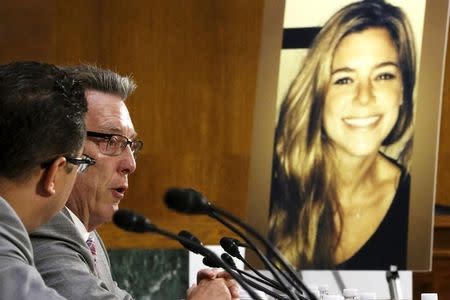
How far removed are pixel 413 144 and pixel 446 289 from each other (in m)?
1.44

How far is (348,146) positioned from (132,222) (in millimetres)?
2421

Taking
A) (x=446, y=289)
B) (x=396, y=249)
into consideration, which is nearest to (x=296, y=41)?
(x=396, y=249)

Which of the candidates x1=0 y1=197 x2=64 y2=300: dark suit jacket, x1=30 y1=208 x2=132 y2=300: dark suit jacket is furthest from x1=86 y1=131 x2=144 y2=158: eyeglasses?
x1=0 y1=197 x2=64 y2=300: dark suit jacket

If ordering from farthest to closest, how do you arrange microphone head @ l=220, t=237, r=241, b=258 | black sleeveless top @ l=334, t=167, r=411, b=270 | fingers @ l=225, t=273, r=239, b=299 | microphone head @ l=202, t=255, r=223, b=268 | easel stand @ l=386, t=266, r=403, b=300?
black sleeveless top @ l=334, t=167, r=411, b=270, easel stand @ l=386, t=266, r=403, b=300, fingers @ l=225, t=273, r=239, b=299, microphone head @ l=220, t=237, r=241, b=258, microphone head @ l=202, t=255, r=223, b=268

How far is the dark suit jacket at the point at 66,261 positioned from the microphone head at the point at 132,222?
627 millimetres

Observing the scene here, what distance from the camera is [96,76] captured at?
9.21 feet

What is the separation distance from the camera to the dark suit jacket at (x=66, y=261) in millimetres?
2211

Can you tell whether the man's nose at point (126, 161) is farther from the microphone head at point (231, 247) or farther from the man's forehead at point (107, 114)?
the microphone head at point (231, 247)

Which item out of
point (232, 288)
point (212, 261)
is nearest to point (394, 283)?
point (232, 288)

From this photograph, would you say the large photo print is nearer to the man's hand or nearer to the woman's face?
the woman's face

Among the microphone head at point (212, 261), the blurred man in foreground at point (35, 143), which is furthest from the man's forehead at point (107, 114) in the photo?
the blurred man in foreground at point (35, 143)

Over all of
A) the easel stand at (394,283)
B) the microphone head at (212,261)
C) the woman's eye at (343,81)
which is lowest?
the easel stand at (394,283)

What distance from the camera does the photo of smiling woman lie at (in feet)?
12.6

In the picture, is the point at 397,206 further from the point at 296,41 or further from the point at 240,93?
the point at 240,93
